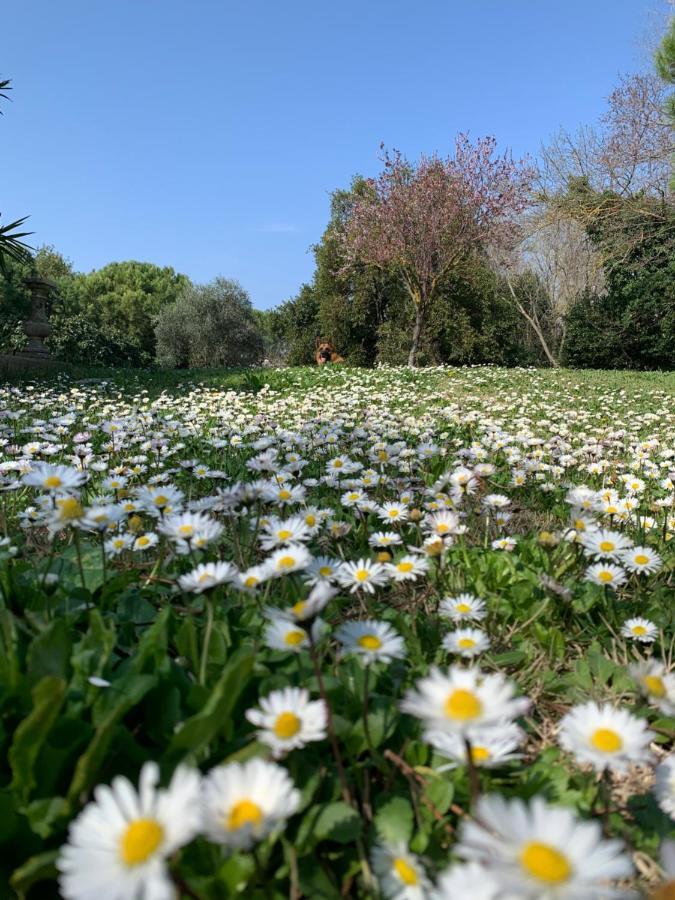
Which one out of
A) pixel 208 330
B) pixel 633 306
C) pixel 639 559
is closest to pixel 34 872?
pixel 639 559

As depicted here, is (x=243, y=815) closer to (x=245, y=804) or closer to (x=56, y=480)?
(x=245, y=804)

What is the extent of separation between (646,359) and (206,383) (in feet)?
52.3

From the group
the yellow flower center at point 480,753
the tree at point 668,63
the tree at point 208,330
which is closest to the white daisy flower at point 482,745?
the yellow flower center at point 480,753

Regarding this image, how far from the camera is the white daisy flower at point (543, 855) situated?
0.48 m

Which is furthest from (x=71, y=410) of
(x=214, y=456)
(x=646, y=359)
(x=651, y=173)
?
(x=646, y=359)

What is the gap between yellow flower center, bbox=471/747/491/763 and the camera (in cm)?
83

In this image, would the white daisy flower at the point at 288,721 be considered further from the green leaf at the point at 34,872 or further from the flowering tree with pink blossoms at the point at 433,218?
the flowering tree with pink blossoms at the point at 433,218

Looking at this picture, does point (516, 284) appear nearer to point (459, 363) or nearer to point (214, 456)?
point (459, 363)

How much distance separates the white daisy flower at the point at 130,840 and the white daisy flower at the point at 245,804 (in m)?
0.03

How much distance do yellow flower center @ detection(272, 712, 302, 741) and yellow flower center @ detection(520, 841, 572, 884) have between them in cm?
36

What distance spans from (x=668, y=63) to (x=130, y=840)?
693 inches

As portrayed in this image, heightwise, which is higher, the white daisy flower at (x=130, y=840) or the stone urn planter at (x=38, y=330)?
the stone urn planter at (x=38, y=330)

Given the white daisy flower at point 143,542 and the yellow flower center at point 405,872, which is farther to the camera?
the white daisy flower at point 143,542

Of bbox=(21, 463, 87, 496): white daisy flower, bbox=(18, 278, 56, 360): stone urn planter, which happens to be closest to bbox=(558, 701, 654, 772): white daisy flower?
bbox=(21, 463, 87, 496): white daisy flower
